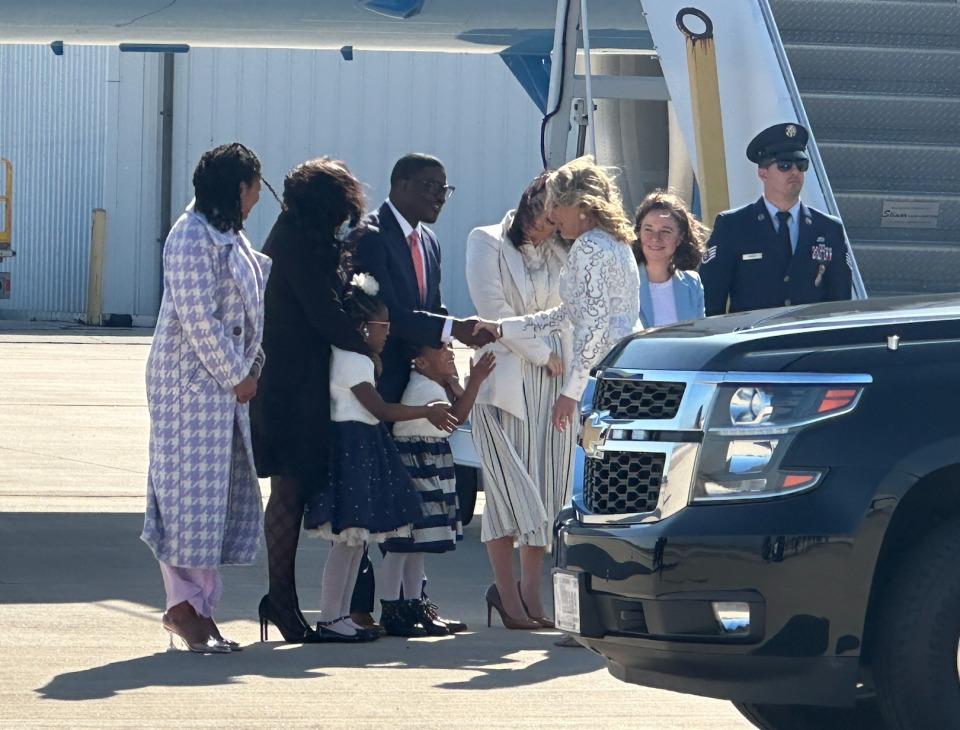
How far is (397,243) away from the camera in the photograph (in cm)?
608

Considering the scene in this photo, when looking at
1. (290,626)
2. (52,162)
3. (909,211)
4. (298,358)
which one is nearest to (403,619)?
(290,626)

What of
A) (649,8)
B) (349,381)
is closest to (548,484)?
(349,381)

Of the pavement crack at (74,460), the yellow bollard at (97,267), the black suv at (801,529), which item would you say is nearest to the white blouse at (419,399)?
the black suv at (801,529)

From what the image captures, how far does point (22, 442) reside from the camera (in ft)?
41.4

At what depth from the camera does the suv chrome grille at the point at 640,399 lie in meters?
3.76

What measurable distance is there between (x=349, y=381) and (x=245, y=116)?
78.7ft

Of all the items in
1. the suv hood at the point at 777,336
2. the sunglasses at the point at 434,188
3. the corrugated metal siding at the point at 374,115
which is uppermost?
the corrugated metal siding at the point at 374,115

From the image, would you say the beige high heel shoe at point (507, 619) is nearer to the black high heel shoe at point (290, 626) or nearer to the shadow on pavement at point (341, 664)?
the shadow on pavement at point (341, 664)

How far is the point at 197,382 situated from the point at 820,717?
8.27 feet

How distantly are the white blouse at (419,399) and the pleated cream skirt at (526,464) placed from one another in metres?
0.25

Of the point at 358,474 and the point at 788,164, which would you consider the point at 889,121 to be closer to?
the point at 788,164

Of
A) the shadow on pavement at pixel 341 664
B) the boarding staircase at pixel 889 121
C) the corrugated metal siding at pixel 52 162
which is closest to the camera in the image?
the shadow on pavement at pixel 341 664

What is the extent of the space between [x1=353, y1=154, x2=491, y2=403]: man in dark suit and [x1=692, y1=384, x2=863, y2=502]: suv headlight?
2.35 meters

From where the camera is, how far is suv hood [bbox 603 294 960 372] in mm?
3660
